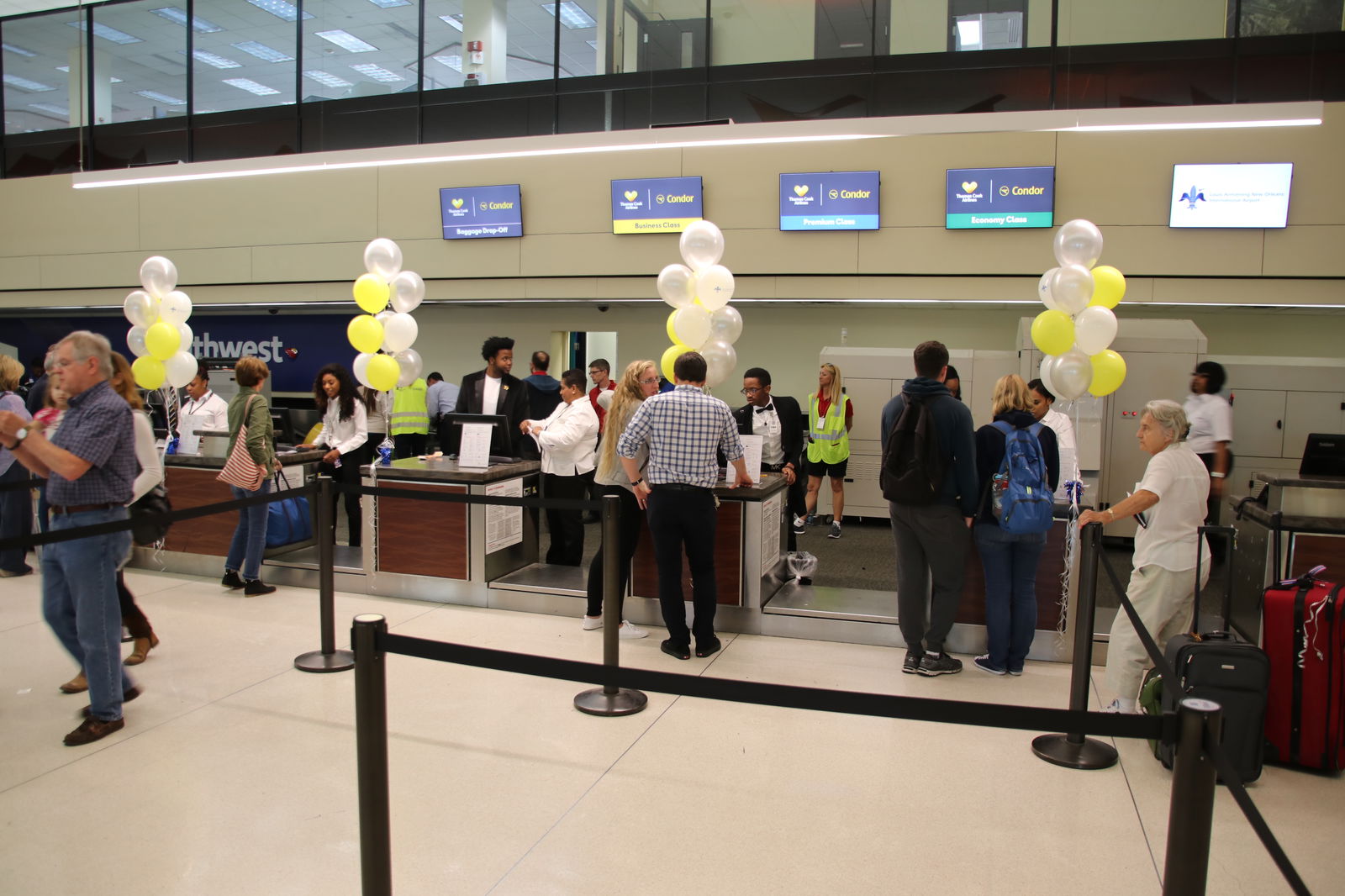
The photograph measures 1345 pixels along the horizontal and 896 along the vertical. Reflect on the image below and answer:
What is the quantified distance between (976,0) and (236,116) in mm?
8392

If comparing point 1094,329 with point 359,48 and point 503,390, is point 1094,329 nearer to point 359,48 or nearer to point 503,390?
point 503,390

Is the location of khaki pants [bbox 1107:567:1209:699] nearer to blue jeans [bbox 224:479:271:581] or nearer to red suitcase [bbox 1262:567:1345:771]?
red suitcase [bbox 1262:567:1345:771]

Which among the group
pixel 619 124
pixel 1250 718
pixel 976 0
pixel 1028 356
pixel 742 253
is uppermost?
pixel 976 0

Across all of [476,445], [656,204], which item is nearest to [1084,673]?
[476,445]

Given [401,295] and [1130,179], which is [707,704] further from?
[1130,179]

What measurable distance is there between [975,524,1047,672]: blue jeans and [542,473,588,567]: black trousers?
8.26 ft

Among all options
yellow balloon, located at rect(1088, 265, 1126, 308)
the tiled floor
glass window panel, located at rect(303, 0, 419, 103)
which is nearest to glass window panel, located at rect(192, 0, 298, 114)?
glass window panel, located at rect(303, 0, 419, 103)

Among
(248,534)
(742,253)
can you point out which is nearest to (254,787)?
(248,534)

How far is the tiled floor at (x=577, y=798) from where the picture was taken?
7.56 feet

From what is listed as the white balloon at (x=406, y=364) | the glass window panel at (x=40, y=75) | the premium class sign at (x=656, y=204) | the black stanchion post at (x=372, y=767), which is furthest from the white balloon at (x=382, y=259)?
the glass window panel at (x=40, y=75)

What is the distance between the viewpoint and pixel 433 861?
2350 millimetres

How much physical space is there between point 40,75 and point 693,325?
11223 millimetres

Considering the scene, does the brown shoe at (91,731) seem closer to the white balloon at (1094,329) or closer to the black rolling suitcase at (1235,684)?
the black rolling suitcase at (1235,684)

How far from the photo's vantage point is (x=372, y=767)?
6.01 feet
